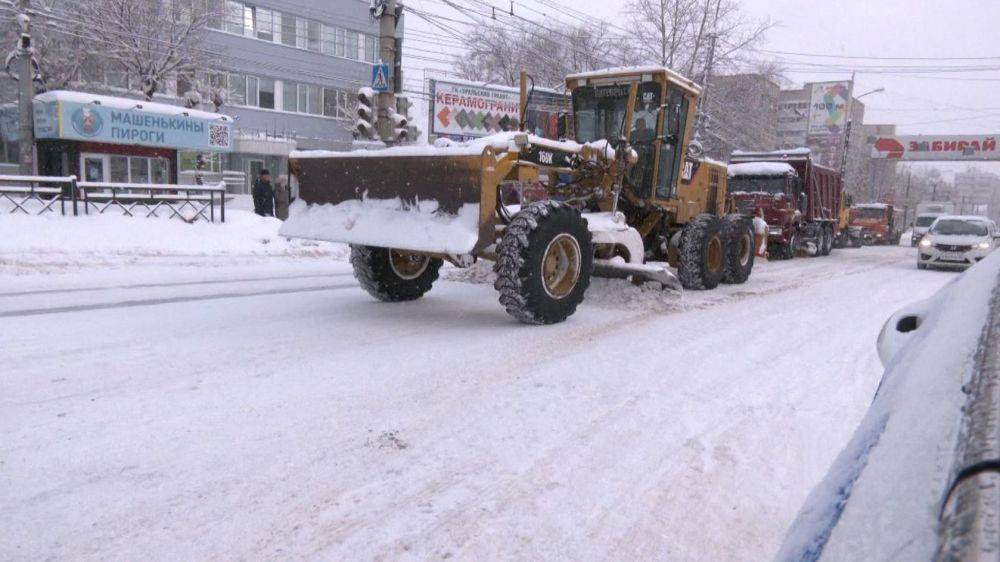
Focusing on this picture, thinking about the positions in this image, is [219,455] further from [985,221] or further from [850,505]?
[985,221]

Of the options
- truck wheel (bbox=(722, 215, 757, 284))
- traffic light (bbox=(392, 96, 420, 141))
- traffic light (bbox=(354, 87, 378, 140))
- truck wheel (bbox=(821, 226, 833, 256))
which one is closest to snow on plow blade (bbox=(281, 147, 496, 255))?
truck wheel (bbox=(722, 215, 757, 284))

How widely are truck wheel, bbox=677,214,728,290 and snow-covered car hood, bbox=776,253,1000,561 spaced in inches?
319

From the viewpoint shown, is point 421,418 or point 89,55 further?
point 89,55

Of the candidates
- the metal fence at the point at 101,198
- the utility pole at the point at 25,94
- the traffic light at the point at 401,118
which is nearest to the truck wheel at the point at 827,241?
the traffic light at the point at 401,118

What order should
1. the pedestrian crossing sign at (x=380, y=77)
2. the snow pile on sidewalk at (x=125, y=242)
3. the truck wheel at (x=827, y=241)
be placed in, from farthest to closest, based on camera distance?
the truck wheel at (x=827, y=241), the pedestrian crossing sign at (x=380, y=77), the snow pile on sidewalk at (x=125, y=242)

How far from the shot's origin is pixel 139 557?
2.49 meters

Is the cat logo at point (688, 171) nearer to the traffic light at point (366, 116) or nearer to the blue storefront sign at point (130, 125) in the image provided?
the traffic light at point (366, 116)

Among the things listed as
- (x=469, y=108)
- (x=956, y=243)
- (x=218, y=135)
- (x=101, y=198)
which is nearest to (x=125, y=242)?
(x=101, y=198)

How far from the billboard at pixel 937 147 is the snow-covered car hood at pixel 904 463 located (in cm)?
6274

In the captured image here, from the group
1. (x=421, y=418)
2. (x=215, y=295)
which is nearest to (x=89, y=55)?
(x=215, y=295)

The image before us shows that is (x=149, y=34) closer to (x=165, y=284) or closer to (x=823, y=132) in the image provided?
(x=165, y=284)

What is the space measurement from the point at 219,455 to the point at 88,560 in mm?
916

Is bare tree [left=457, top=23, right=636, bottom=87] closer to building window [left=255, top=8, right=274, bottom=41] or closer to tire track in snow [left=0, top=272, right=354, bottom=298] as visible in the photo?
building window [left=255, top=8, right=274, bottom=41]

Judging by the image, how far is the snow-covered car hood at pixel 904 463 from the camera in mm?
940
